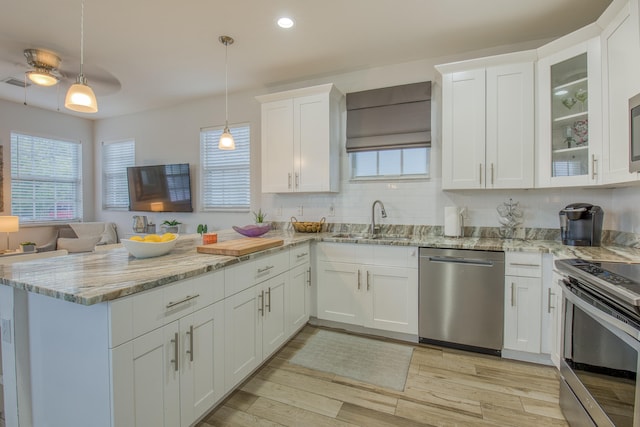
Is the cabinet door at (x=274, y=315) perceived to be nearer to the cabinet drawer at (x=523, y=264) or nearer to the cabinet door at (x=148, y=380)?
the cabinet door at (x=148, y=380)

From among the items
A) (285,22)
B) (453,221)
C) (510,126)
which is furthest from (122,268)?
(510,126)

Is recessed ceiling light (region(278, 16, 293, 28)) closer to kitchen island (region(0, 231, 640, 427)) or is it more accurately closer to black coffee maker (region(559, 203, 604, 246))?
kitchen island (region(0, 231, 640, 427))

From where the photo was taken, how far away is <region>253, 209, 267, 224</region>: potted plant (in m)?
3.90

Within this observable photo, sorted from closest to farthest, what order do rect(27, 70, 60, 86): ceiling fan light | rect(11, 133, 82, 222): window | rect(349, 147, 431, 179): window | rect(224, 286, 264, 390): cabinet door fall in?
1. rect(224, 286, 264, 390): cabinet door
2. rect(27, 70, 60, 86): ceiling fan light
3. rect(349, 147, 431, 179): window
4. rect(11, 133, 82, 222): window

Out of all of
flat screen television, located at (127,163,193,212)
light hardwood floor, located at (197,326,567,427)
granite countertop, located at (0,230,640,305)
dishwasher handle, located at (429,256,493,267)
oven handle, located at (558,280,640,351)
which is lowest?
light hardwood floor, located at (197,326,567,427)

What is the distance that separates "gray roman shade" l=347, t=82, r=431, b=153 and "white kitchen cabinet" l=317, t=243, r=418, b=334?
120 cm

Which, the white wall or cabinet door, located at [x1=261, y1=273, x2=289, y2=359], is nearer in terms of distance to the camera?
cabinet door, located at [x1=261, y1=273, x2=289, y2=359]

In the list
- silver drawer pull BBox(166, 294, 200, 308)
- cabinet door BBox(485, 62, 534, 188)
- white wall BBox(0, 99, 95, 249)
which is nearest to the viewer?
silver drawer pull BBox(166, 294, 200, 308)

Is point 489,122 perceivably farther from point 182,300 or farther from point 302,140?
point 182,300

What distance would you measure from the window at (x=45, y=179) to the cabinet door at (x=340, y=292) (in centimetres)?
503

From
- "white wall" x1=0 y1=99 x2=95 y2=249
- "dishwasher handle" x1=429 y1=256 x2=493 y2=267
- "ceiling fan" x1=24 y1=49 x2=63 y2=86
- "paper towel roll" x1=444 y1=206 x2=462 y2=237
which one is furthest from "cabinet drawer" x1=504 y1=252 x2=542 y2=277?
"white wall" x1=0 y1=99 x2=95 y2=249

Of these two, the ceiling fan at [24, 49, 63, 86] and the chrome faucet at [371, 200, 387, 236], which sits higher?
the ceiling fan at [24, 49, 63, 86]

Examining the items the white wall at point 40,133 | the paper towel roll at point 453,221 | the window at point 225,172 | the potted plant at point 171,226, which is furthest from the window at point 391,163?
the white wall at point 40,133

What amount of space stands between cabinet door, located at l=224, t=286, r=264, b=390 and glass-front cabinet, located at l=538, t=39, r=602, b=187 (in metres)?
2.52
